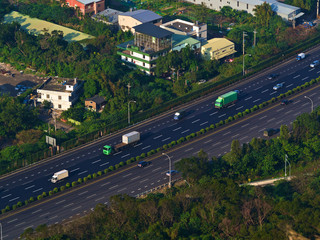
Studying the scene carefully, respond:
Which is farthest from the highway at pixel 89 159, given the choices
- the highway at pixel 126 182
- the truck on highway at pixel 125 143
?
the highway at pixel 126 182

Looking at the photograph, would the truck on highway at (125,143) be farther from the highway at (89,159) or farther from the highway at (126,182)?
the highway at (126,182)

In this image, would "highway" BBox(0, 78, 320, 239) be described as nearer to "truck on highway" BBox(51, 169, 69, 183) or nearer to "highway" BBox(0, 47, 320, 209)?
"highway" BBox(0, 47, 320, 209)

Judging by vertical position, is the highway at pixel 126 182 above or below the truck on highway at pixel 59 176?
below

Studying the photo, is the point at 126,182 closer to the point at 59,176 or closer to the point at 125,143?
the point at 59,176

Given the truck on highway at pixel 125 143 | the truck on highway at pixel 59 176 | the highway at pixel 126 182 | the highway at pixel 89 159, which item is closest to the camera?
the highway at pixel 126 182

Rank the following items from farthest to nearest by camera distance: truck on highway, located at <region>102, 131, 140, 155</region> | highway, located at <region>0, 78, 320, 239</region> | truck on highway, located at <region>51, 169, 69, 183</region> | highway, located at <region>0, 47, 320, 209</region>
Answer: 1. truck on highway, located at <region>102, 131, 140, 155</region>
2. truck on highway, located at <region>51, 169, 69, 183</region>
3. highway, located at <region>0, 47, 320, 209</region>
4. highway, located at <region>0, 78, 320, 239</region>

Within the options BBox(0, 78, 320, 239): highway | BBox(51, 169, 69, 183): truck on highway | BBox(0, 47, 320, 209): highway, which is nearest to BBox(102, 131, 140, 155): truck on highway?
BBox(0, 47, 320, 209): highway
